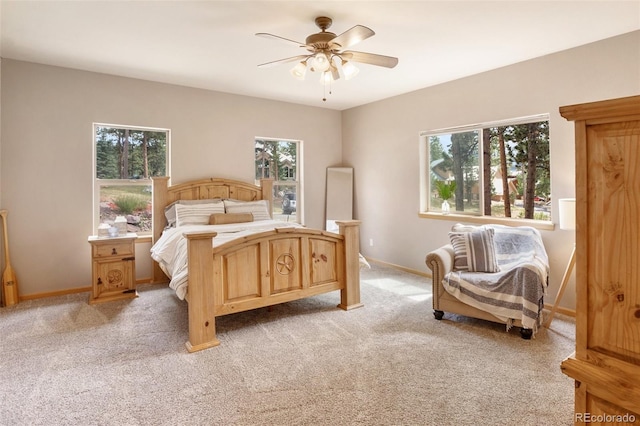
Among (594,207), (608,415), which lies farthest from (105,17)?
(608,415)

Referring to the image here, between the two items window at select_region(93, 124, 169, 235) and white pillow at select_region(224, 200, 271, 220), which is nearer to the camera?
window at select_region(93, 124, 169, 235)

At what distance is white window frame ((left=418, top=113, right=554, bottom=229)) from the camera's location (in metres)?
3.74

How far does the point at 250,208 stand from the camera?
4.76 meters

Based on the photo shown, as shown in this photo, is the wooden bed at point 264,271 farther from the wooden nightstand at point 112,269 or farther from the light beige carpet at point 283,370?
the wooden nightstand at point 112,269

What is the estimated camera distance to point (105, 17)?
2744 millimetres

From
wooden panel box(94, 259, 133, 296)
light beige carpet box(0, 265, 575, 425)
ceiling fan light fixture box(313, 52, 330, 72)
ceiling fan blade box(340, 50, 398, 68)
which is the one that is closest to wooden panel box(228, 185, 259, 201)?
wooden panel box(94, 259, 133, 296)

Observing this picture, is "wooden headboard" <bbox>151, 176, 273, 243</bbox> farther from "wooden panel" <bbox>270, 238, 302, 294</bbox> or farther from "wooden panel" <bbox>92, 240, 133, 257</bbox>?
"wooden panel" <bbox>270, 238, 302, 294</bbox>

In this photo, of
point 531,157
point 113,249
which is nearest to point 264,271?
point 113,249

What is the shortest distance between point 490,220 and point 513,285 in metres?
1.43

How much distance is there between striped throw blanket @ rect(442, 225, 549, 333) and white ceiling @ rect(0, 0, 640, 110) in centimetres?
186

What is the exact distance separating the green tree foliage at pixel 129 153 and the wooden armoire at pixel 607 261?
4.70 metres

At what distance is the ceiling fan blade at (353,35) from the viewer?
91.8 inches

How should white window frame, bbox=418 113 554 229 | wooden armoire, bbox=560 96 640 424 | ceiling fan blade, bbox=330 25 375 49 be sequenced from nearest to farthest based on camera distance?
→ wooden armoire, bbox=560 96 640 424, ceiling fan blade, bbox=330 25 375 49, white window frame, bbox=418 113 554 229

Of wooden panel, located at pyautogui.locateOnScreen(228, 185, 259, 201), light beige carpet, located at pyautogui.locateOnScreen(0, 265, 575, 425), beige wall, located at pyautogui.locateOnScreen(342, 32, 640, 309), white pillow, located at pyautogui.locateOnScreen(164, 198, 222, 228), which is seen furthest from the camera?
wooden panel, located at pyautogui.locateOnScreen(228, 185, 259, 201)
